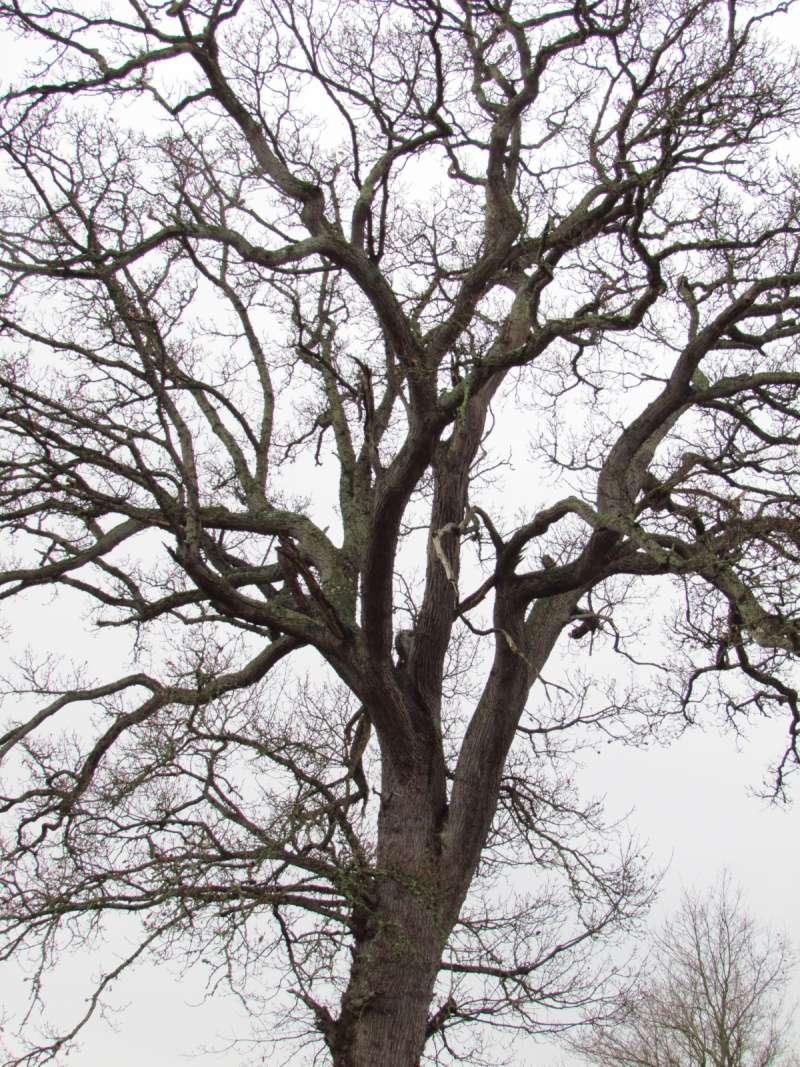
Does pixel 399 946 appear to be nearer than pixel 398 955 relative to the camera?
Yes

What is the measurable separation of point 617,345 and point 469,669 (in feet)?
12.4

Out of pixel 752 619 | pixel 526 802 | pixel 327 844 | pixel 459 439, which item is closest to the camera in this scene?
pixel 752 619

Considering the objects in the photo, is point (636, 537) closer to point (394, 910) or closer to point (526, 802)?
point (394, 910)

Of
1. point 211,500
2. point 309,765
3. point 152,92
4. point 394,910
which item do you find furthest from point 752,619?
point 152,92

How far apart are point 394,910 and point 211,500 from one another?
11.7ft

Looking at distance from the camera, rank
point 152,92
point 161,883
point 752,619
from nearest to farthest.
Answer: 1. point 752,619
2. point 161,883
3. point 152,92

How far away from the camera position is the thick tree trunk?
6.11 metres

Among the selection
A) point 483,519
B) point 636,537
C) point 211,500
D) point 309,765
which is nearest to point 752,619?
point 636,537

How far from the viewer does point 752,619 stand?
5.37m

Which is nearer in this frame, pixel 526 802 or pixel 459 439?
pixel 459 439

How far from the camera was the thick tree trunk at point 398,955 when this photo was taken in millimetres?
6105

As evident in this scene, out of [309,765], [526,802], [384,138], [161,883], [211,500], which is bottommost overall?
[161,883]

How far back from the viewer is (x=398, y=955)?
625 centimetres

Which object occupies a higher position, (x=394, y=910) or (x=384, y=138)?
(x=384, y=138)
